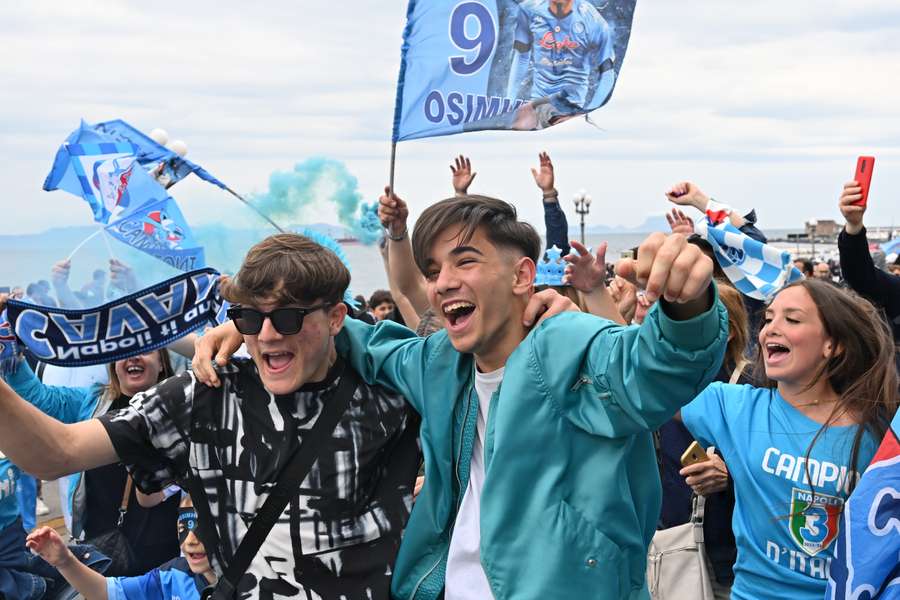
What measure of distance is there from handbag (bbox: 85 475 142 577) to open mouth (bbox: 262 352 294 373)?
182 cm

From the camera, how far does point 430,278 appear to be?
2938 mm

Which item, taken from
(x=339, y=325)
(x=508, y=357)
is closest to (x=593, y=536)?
(x=508, y=357)

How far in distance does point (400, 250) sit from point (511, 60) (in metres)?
1.30

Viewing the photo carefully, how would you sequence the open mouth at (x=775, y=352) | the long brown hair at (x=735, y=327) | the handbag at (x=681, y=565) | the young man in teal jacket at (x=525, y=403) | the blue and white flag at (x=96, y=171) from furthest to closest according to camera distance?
the blue and white flag at (x=96, y=171), the long brown hair at (x=735, y=327), the handbag at (x=681, y=565), the open mouth at (x=775, y=352), the young man in teal jacket at (x=525, y=403)

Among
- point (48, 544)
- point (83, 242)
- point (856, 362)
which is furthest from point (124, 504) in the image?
point (856, 362)

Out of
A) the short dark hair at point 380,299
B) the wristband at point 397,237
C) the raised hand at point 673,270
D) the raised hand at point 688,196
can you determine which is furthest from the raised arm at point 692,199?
the short dark hair at point 380,299

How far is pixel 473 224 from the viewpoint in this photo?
112 inches

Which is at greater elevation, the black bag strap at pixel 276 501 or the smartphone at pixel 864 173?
the smartphone at pixel 864 173

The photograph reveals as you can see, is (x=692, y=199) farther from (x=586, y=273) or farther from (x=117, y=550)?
(x=117, y=550)

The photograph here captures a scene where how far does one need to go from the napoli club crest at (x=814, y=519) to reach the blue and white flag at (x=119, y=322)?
224cm

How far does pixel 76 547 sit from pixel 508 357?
2.50m

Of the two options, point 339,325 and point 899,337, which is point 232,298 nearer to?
point 339,325

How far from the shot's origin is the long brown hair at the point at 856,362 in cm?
357

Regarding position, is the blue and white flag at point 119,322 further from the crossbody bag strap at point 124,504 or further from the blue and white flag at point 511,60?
the blue and white flag at point 511,60
